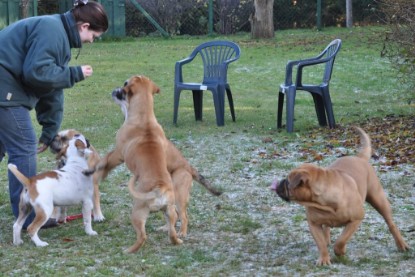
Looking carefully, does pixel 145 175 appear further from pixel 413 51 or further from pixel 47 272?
pixel 413 51

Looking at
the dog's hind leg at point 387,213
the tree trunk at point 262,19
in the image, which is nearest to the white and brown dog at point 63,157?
the dog's hind leg at point 387,213

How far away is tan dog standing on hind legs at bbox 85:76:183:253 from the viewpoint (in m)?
6.52

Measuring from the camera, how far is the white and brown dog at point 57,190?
6785mm

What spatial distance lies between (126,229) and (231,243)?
1083 millimetres

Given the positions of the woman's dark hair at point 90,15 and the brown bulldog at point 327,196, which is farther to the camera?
the woman's dark hair at point 90,15

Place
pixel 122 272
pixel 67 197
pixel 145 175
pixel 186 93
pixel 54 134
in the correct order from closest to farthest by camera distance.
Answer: pixel 122 272
pixel 145 175
pixel 67 197
pixel 54 134
pixel 186 93

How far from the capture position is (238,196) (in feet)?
28.4

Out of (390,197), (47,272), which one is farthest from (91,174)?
(390,197)

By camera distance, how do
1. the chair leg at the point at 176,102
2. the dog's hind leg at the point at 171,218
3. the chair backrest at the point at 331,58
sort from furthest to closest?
the chair leg at the point at 176,102
the chair backrest at the point at 331,58
the dog's hind leg at the point at 171,218

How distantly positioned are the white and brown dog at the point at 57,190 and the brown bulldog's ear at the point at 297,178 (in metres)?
2.11

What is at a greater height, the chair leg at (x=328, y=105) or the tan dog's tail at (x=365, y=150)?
the tan dog's tail at (x=365, y=150)

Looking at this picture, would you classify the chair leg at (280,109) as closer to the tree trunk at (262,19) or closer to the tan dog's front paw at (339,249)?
the tan dog's front paw at (339,249)

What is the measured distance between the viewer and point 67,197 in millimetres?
7047

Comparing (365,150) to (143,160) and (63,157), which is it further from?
(63,157)
